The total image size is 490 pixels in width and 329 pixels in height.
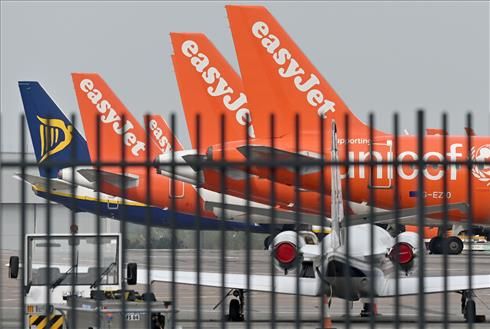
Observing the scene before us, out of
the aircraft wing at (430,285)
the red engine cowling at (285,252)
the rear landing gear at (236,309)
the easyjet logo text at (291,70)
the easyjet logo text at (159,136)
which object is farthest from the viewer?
the easyjet logo text at (159,136)

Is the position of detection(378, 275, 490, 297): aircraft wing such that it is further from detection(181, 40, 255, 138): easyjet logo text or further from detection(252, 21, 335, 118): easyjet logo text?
detection(181, 40, 255, 138): easyjet logo text

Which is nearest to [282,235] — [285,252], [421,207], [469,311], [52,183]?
[285,252]

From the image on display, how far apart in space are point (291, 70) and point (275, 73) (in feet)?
1.60

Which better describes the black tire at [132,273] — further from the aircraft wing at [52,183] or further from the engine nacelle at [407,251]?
the engine nacelle at [407,251]

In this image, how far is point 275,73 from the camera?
3972 cm

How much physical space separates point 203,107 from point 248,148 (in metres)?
36.9

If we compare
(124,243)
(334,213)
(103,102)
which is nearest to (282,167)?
(124,243)

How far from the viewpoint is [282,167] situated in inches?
326

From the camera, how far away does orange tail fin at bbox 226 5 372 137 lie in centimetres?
3906

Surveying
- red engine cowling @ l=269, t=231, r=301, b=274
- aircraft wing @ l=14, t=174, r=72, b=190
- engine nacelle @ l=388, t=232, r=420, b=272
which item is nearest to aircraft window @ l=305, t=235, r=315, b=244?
red engine cowling @ l=269, t=231, r=301, b=274

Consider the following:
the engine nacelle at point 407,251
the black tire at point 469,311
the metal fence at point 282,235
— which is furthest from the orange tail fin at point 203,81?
the black tire at point 469,311

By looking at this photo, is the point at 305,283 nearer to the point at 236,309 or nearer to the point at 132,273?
the point at 236,309

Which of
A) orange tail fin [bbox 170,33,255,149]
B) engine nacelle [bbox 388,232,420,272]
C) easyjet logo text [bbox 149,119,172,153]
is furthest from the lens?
easyjet logo text [bbox 149,119,172,153]

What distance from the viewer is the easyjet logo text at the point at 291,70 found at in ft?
128
